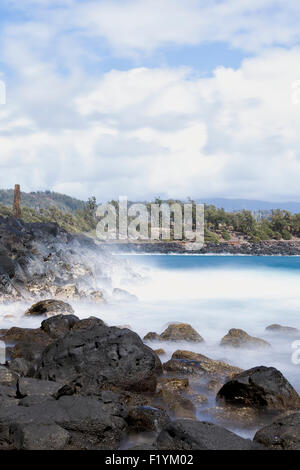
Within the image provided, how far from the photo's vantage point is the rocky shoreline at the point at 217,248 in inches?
3209

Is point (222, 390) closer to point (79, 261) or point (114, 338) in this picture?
point (114, 338)

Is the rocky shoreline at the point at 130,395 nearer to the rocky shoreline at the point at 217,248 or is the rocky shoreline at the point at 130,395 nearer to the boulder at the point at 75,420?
the boulder at the point at 75,420

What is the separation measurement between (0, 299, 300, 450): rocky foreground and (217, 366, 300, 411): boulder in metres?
0.01

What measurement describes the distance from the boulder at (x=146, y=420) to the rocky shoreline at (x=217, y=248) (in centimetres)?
6635

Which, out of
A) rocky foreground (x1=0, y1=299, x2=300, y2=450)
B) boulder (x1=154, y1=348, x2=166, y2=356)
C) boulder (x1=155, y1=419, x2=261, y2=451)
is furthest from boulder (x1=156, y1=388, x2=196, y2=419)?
boulder (x1=154, y1=348, x2=166, y2=356)

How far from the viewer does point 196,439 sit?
4859 millimetres

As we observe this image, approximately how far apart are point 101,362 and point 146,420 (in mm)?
1811

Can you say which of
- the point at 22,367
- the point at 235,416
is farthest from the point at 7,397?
the point at 235,416

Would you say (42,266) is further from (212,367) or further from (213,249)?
(213,249)

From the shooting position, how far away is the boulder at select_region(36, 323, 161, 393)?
720 cm

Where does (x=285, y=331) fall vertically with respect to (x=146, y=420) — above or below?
below

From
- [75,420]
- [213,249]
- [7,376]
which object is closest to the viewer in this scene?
[75,420]

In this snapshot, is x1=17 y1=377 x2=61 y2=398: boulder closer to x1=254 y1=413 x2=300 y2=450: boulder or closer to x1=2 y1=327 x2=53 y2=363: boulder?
x1=2 y1=327 x2=53 y2=363: boulder
